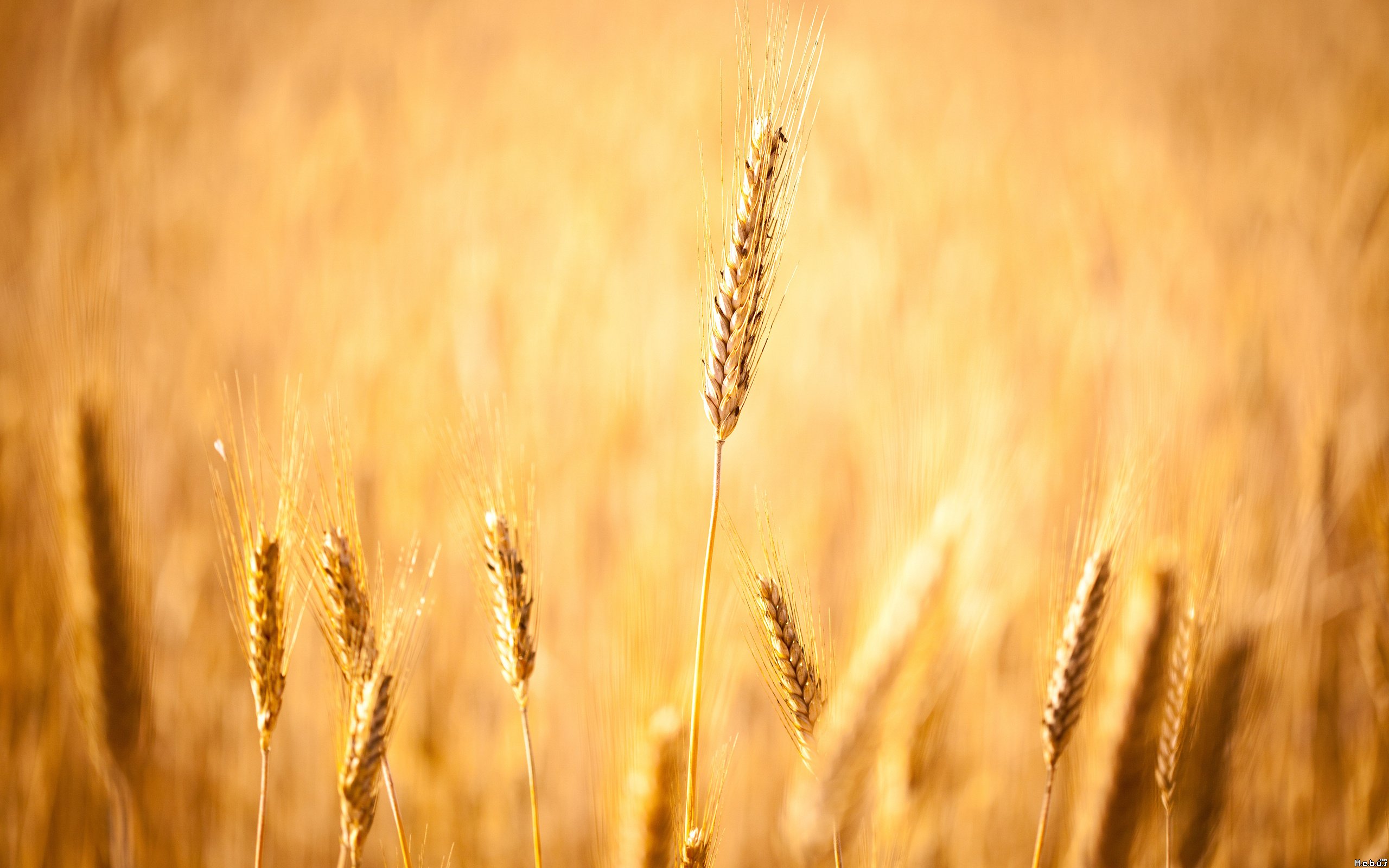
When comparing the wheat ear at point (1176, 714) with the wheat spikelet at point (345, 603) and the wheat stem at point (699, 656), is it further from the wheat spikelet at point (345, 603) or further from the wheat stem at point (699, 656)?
the wheat spikelet at point (345, 603)

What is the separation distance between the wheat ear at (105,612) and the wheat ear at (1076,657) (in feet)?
3.91

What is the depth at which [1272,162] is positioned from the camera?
10.8ft

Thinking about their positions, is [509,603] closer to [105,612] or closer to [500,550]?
[500,550]

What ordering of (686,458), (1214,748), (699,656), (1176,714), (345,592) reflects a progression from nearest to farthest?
(699,656), (345,592), (1176,714), (1214,748), (686,458)

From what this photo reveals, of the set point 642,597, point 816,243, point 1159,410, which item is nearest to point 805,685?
point 642,597

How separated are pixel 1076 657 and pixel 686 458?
1482 mm

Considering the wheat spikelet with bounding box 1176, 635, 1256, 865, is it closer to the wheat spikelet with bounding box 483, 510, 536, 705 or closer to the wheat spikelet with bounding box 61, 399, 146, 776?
the wheat spikelet with bounding box 483, 510, 536, 705

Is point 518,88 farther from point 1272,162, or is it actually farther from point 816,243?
point 1272,162

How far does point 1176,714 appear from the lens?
32.2 inches

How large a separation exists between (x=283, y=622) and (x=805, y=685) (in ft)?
2.00

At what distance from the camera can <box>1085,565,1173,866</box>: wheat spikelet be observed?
819 millimetres

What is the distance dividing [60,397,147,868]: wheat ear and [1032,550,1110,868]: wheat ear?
119 cm

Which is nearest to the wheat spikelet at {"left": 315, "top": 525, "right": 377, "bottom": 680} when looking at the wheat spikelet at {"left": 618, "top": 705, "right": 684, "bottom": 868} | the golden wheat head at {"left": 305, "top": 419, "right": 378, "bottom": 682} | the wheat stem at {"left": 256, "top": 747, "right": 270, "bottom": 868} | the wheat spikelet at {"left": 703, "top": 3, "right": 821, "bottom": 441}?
the golden wheat head at {"left": 305, "top": 419, "right": 378, "bottom": 682}

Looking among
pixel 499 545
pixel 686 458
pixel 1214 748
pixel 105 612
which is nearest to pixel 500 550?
pixel 499 545
